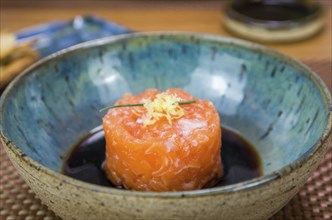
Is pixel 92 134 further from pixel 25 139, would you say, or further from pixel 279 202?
pixel 279 202

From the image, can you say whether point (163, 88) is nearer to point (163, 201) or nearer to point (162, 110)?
point (162, 110)

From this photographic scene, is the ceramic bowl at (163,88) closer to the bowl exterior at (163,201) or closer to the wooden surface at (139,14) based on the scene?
the bowl exterior at (163,201)

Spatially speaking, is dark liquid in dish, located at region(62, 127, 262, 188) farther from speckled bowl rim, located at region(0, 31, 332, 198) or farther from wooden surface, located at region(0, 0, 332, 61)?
wooden surface, located at region(0, 0, 332, 61)

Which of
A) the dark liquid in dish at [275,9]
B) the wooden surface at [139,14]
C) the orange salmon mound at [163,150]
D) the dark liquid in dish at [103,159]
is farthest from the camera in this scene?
the wooden surface at [139,14]

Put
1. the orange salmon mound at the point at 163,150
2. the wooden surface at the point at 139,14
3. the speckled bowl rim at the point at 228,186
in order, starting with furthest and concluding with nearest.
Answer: the wooden surface at the point at 139,14 < the orange salmon mound at the point at 163,150 < the speckled bowl rim at the point at 228,186

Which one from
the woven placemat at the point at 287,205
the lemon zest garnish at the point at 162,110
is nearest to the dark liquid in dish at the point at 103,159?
the woven placemat at the point at 287,205

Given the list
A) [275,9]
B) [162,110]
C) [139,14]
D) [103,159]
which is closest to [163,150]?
[162,110]

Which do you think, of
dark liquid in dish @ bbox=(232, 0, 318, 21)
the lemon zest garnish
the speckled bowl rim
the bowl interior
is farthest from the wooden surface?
the lemon zest garnish
